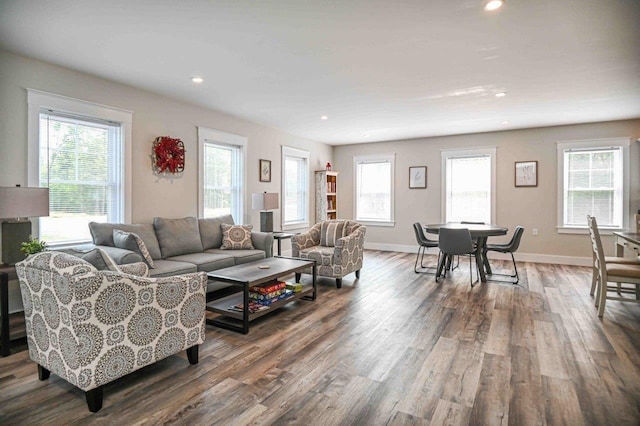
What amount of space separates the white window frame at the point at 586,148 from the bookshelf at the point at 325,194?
14.4 ft

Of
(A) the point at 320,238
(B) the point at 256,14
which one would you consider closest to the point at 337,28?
(B) the point at 256,14

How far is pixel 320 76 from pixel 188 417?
337 centimetres

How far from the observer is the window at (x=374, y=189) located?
819 centimetres

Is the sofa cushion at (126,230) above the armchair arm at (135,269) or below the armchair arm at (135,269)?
above

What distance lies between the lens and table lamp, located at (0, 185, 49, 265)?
2756 mm

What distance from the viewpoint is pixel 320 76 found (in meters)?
3.93

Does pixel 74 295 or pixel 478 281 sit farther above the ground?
pixel 74 295

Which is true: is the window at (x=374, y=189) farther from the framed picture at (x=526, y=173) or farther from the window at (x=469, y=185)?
the framed picture at (x=526, y=173)

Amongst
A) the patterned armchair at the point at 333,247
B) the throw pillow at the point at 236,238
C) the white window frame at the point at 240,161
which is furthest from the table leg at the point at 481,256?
the white window frame at the point at 240,161

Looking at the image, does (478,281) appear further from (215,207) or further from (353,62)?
(215,207)

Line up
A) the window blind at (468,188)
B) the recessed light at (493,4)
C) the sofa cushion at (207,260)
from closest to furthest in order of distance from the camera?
the recessed light at (493,4)
the sofa cushion at (207,260)
the window blind at (468,188)

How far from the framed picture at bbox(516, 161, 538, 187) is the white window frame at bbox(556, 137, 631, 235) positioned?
37 cm

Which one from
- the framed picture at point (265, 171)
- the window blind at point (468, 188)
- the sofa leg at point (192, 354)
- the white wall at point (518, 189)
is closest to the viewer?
the sofa leg at point (192, 354)

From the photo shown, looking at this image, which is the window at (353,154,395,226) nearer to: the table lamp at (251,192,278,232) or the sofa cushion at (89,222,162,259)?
the table lamp at (251,192,278,232)
